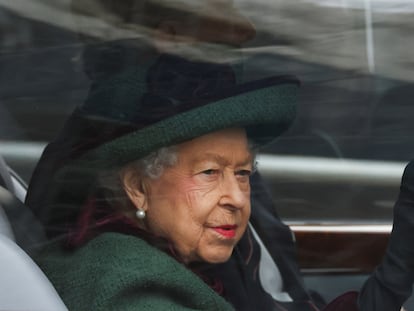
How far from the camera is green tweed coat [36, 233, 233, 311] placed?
1.79 metres

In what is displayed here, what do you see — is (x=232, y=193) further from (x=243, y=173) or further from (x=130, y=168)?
(x=130, y=168)

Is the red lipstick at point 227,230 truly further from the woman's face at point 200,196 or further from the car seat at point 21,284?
the car seat at point 21,284

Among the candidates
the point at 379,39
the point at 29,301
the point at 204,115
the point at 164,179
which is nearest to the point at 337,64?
the point at 379,39

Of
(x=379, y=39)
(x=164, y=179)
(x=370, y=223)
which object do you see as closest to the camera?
(x=379, y=39)

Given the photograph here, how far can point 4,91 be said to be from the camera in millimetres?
1868

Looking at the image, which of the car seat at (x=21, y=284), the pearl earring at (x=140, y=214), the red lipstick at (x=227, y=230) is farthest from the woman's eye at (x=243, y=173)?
the car seat at (x=21, y=284)

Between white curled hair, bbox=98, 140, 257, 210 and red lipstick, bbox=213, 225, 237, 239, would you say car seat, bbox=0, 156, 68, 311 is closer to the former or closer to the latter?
white curled hair, bbox=98, 140, 257, 210

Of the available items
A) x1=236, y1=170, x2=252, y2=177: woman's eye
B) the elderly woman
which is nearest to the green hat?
the elderly woman

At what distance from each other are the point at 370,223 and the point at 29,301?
1036 millimetres

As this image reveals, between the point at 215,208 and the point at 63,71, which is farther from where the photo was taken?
the point at 215,208

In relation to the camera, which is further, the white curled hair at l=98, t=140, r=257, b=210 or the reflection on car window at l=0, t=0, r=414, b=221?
the white curled hair at l=98, t=140, r=257, b=210

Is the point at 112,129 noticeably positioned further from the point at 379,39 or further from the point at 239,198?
the point at 379,39

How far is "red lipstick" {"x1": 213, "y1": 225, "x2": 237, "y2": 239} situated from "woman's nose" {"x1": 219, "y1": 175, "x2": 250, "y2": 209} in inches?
1.7

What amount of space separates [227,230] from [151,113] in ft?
1.03
